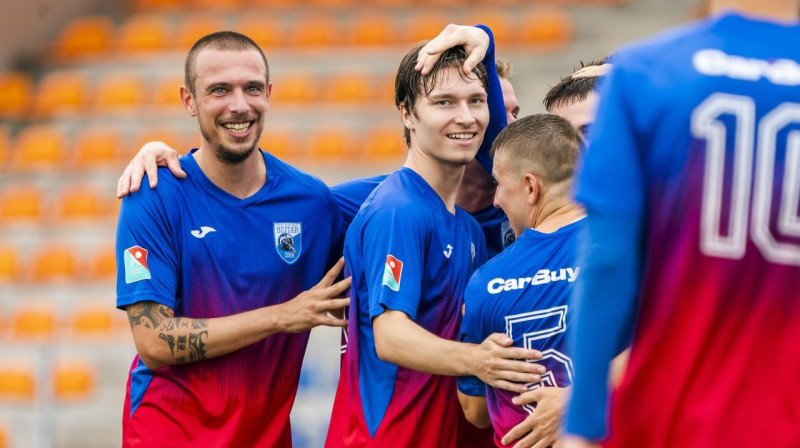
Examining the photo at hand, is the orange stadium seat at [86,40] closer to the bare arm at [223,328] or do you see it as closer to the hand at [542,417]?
the bare arm at [223,328]

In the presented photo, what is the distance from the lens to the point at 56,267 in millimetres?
12055

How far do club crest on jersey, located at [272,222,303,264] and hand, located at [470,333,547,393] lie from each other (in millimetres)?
1448

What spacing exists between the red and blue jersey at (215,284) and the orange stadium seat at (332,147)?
807 cm

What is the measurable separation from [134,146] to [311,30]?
321 cm

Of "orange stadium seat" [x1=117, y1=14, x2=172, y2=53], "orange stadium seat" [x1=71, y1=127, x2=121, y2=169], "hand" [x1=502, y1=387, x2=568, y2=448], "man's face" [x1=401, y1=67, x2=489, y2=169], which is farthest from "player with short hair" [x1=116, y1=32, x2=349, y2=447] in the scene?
"orange stadium seat" [x1=117, y1=14, x2=172, y2=53]

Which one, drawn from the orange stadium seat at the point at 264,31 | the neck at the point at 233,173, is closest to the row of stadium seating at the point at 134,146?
the orange stadium seat at the point at 264,31

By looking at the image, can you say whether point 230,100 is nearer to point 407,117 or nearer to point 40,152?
point 407,117

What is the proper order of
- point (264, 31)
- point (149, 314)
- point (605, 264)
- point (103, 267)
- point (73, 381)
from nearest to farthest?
point (605, 264), point (149, 314), point (73, 381), point (103, 267), point (264, 31)

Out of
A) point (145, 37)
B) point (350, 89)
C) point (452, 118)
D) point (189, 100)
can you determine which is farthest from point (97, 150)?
point (452, 118)

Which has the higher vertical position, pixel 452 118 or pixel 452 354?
pixel 452 118

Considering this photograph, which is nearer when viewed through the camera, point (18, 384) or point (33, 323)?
point (18, 384)

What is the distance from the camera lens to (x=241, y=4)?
16.3 m

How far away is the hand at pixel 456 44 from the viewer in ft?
13.9

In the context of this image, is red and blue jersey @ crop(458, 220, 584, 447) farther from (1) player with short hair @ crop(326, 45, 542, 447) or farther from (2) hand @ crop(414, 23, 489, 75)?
(2) hand @ crop(414, 23, 489, 75)
